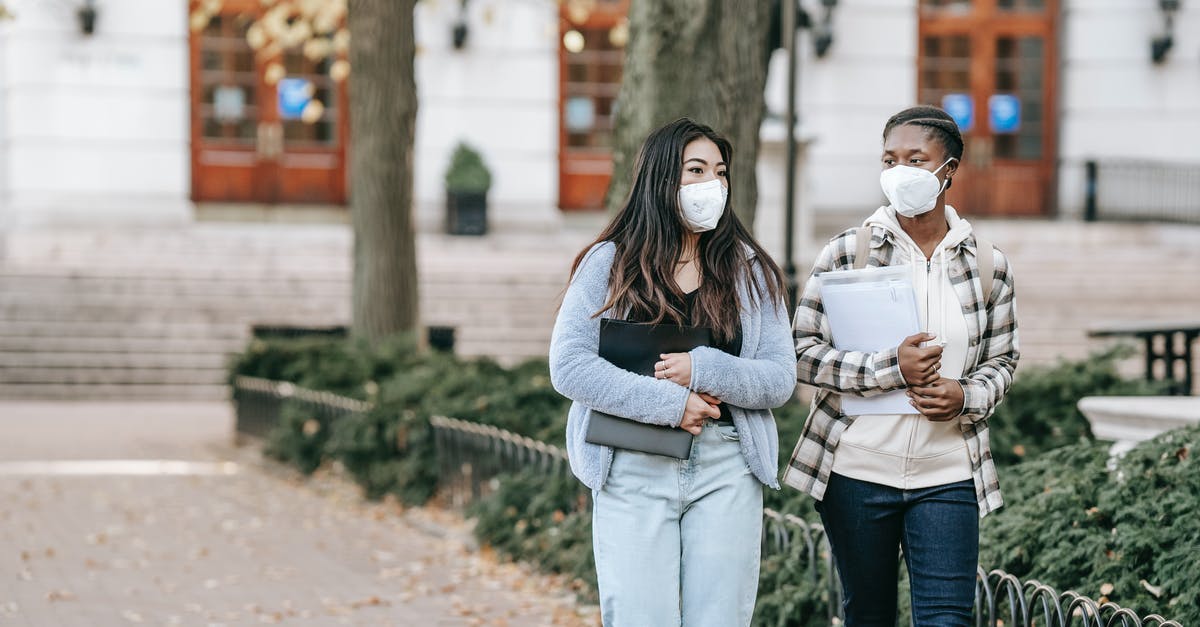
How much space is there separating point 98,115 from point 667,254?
22741 mm

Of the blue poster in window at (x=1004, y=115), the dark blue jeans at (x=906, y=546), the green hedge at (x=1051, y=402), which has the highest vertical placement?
the blue poster in window at (x=1004, y=115)

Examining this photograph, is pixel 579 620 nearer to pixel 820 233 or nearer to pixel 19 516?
pixel 19 516

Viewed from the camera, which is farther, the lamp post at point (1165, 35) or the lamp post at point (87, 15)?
the lamp post at point (1165, 35)

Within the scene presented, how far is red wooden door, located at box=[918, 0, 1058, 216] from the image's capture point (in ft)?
93.6

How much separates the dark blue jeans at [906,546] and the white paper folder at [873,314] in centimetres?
21

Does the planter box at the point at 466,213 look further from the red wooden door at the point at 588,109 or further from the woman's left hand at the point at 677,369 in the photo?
the woman's left hand at the point at 677,369

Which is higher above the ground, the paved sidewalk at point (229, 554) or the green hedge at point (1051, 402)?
the green hedge at point (1051, 402)

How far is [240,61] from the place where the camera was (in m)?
26.3

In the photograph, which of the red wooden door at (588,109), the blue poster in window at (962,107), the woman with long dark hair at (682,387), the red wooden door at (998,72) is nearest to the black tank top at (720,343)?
the woman with long dark hair at (682,387)

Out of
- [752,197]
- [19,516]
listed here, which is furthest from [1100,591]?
[19,516]

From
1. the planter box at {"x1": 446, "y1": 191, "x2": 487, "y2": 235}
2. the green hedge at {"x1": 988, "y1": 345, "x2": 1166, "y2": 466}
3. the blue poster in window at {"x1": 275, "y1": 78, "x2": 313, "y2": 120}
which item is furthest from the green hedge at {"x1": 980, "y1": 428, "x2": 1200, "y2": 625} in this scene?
the blue poster in window at {"x1": 275, "y1": 78, "x2": 313, "y2": 120}

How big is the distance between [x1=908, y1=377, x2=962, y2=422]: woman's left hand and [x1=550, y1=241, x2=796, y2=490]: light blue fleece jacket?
0.33 meters

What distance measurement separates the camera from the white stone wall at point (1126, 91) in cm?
2797

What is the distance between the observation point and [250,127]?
26.4 metres
